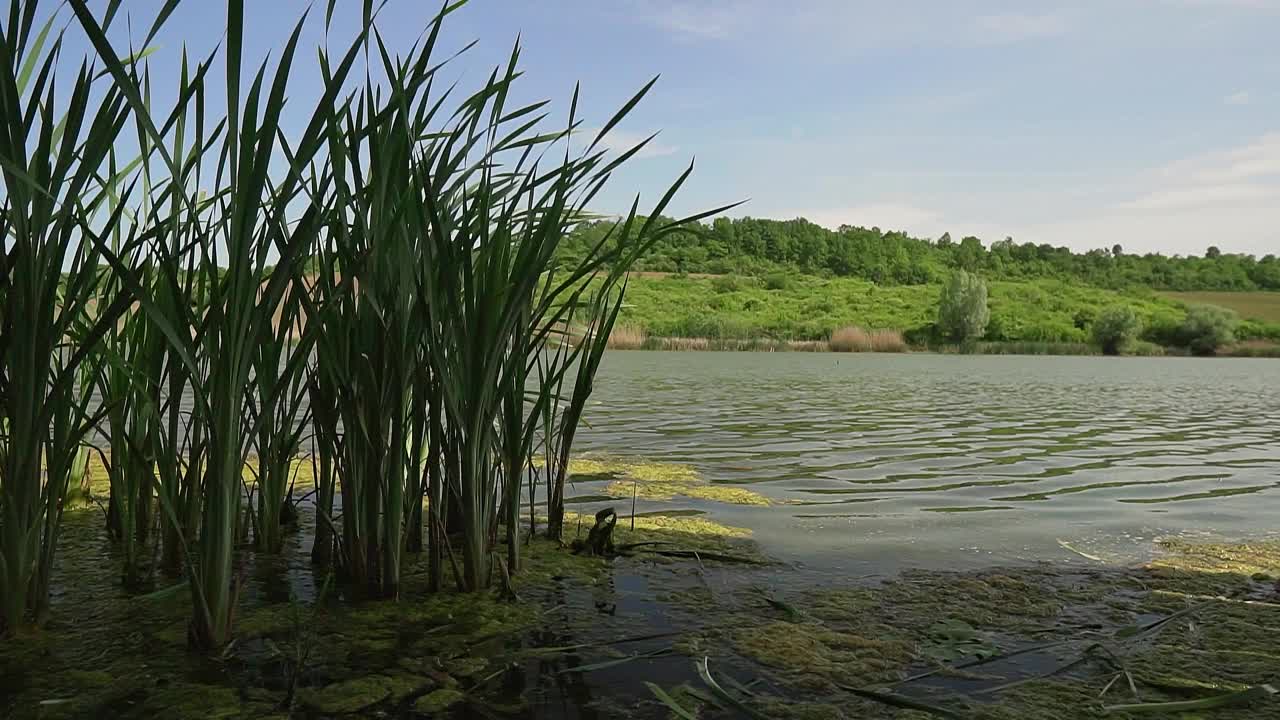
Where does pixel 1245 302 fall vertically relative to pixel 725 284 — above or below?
below

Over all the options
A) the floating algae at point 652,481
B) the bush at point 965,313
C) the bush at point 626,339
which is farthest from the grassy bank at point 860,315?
the floating algae at point 652,481

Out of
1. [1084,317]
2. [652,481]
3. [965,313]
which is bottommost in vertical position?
[652,481]

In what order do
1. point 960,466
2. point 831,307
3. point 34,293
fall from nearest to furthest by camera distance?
1. point 34,293
2. point 960,466
3. point 831,307

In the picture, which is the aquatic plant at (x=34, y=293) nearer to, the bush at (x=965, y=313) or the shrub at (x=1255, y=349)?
the shrub at (x=1255, y=349)

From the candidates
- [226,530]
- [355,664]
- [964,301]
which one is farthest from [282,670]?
[964,301]

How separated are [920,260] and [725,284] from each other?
2751 cm

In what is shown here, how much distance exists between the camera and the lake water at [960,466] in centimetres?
280

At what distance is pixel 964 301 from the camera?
4581 centimetres

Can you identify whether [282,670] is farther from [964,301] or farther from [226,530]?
[964,301]

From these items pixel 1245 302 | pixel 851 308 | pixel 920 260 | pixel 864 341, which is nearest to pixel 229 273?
pixel 864 341

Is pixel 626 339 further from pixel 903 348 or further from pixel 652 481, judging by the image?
pixel 652 481

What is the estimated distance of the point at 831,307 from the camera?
54.2 metres

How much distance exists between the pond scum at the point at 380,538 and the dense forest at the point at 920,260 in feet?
208

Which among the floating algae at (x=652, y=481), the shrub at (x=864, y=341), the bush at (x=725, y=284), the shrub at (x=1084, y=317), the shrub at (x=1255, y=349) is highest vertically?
the bush at (x=725, y=284)
